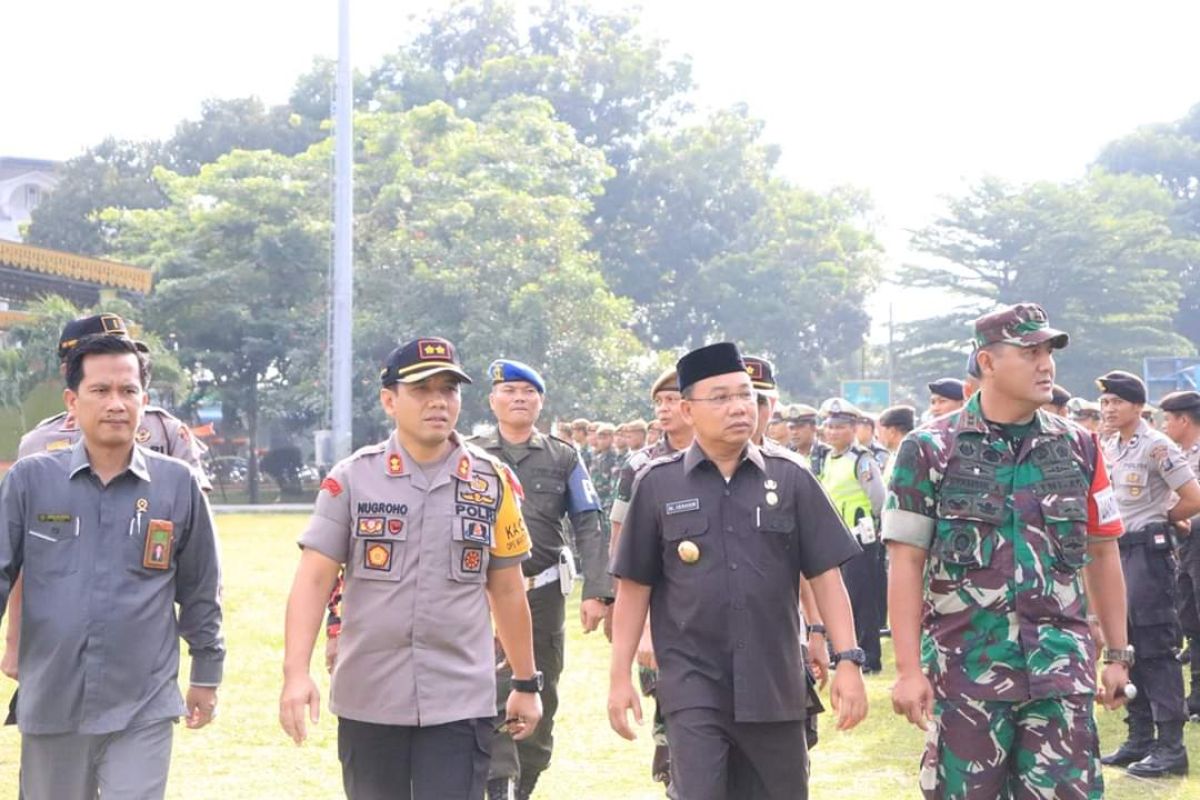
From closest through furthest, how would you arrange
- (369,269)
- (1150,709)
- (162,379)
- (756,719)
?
1. (756,719)
2. (1150,709)
3. (162,379)
4. (369,269)

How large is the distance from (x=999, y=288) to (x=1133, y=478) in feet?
157

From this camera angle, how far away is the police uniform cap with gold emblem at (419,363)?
5504mm

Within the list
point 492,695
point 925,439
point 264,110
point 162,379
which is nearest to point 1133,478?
point 925,439

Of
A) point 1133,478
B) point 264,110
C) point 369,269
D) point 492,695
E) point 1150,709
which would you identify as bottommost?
point 1150,709

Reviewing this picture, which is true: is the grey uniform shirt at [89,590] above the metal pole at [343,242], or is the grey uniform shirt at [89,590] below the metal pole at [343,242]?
below

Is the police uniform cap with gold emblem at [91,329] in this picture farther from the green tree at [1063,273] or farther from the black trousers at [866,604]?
the green tree at [1063,273]

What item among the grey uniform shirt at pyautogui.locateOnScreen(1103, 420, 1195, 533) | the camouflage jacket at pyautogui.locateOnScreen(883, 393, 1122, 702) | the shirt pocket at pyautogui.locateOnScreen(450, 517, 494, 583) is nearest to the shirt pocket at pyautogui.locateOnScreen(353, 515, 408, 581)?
the shirt pocket at pyautogui.locateOnScreen(450, 517, 494, 583)

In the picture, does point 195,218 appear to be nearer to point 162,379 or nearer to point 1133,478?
point 162,379

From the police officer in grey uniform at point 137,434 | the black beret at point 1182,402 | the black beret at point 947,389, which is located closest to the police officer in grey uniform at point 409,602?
the police officer in grey uniform at point 137,434

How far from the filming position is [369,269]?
48.8 meters

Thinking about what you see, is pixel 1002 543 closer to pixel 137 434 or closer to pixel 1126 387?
pixel 137 434

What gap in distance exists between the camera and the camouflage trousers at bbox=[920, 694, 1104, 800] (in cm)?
510

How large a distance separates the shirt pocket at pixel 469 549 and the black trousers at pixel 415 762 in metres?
0.49

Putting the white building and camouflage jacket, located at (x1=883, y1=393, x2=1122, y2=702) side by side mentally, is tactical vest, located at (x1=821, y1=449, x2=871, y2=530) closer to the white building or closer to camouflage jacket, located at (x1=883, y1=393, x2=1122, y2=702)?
camouflage jacket, located at (x1=883, y1=393, x2=1122, y2=702)
